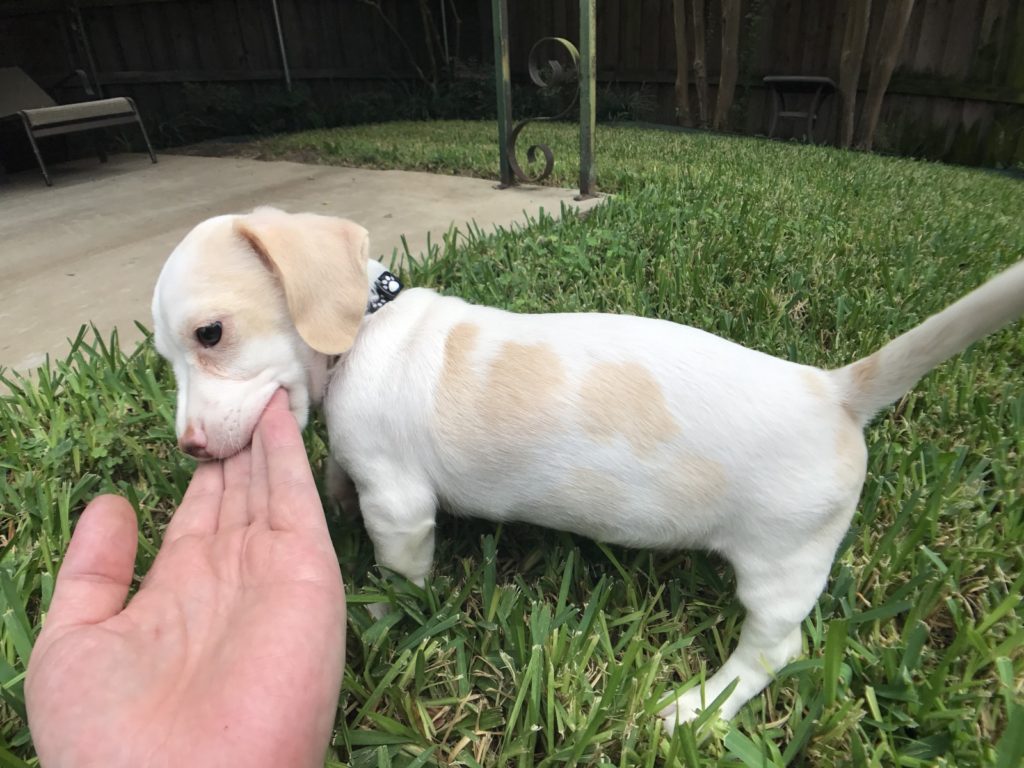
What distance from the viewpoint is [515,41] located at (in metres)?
13.6

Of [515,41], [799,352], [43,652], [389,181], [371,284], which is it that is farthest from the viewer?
[515,41]

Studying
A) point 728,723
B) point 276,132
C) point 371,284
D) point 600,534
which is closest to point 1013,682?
point 728,723

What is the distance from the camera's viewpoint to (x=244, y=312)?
1.67m

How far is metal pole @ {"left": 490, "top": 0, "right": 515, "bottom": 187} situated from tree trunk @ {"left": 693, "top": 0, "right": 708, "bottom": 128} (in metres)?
6.35

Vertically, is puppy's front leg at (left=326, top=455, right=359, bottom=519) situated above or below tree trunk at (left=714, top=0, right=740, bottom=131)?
below

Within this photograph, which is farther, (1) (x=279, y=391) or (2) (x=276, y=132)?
(2) (x=276, y=132)

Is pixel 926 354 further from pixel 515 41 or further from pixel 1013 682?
pixel 515 41

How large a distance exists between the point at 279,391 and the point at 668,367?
98cm

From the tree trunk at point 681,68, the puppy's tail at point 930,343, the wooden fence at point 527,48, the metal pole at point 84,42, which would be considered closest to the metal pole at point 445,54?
the wooden fence at point 527,48

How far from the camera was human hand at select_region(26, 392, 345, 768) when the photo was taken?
3.81 ft

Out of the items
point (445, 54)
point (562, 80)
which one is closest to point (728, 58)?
point (445, 54)

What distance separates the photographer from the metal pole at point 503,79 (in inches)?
186

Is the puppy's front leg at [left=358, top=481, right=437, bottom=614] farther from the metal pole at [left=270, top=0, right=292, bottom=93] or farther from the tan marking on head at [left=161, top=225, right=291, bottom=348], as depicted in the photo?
the metal pole at [left=270, top=0, right=292, bottom=93]

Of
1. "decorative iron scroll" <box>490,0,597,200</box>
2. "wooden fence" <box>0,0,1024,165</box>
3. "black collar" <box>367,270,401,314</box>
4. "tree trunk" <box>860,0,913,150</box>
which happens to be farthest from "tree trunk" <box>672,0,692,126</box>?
"black collar" <box>367,270,401,314</box>
